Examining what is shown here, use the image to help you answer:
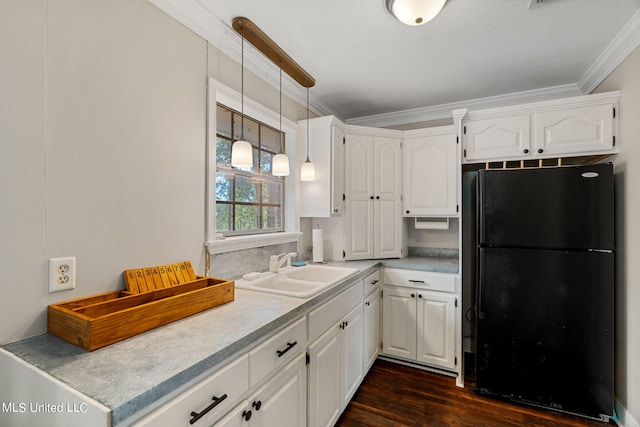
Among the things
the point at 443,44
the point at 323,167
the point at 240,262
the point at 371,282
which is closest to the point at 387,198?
the point at 323,167

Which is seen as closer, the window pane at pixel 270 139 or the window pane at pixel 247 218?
the window pane at pixel 247 218

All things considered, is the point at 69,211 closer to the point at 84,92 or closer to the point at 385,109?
the point at 84,92

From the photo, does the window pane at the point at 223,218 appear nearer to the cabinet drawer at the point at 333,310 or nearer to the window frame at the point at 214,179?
the window frame at the point at 214,179

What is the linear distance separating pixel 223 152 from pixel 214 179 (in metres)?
0.28

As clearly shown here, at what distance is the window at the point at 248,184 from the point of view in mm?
1877

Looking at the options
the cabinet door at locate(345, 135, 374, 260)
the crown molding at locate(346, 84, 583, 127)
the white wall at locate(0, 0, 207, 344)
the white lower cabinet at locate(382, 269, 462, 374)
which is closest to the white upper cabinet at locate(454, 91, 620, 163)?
the crown molding at locate(346, 84, 583, 127)

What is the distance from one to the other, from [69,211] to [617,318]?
3.04 metres

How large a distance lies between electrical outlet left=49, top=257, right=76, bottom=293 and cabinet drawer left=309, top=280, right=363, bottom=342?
100 centimetres

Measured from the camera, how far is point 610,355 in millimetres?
1825

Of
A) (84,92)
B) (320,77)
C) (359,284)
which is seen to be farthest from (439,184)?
(84,92)

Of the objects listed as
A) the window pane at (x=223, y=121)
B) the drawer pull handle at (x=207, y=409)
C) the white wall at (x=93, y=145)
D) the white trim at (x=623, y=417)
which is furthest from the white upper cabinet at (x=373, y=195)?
the drawer pull handle at (x=207, y=409)

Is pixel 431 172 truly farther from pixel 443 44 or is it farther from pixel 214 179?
pixel 214 179

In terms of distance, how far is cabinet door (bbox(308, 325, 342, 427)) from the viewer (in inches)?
59.4

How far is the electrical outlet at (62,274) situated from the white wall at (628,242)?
9.33ft
